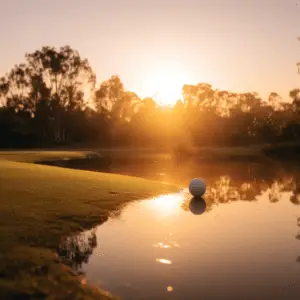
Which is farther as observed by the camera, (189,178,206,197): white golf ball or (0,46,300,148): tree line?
(0,46,300,148): tree line

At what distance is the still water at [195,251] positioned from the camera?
26.5ft

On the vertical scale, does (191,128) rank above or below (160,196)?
above

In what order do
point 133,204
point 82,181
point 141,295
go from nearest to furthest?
point 141,295 < point 133,204 < point 82,181

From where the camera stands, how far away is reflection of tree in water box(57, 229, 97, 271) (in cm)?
948

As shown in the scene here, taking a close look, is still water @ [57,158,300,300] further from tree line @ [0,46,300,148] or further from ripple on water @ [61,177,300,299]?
tree line @ [0,46,300,148]

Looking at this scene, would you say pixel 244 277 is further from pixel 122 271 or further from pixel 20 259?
pixel 20 259

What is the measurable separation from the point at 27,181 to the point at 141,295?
1325cm

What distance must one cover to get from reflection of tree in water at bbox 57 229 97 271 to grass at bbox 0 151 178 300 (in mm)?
264

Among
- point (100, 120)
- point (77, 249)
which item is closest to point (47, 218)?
point (77, 249)

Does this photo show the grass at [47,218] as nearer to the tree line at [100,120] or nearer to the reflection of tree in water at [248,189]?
the reflection of tree in water at [248,189]

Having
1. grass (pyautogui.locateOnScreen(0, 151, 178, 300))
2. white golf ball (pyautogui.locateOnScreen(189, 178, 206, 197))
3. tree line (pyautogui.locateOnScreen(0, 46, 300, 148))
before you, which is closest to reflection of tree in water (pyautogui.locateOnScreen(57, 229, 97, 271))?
grass (pyautogui.locateOnScreen(0, 151, 178, 300))

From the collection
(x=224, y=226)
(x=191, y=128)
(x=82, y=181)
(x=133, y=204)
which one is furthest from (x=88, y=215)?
(x=191, y=128)

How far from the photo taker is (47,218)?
41.5 ft

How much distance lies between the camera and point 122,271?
8.92 meters
